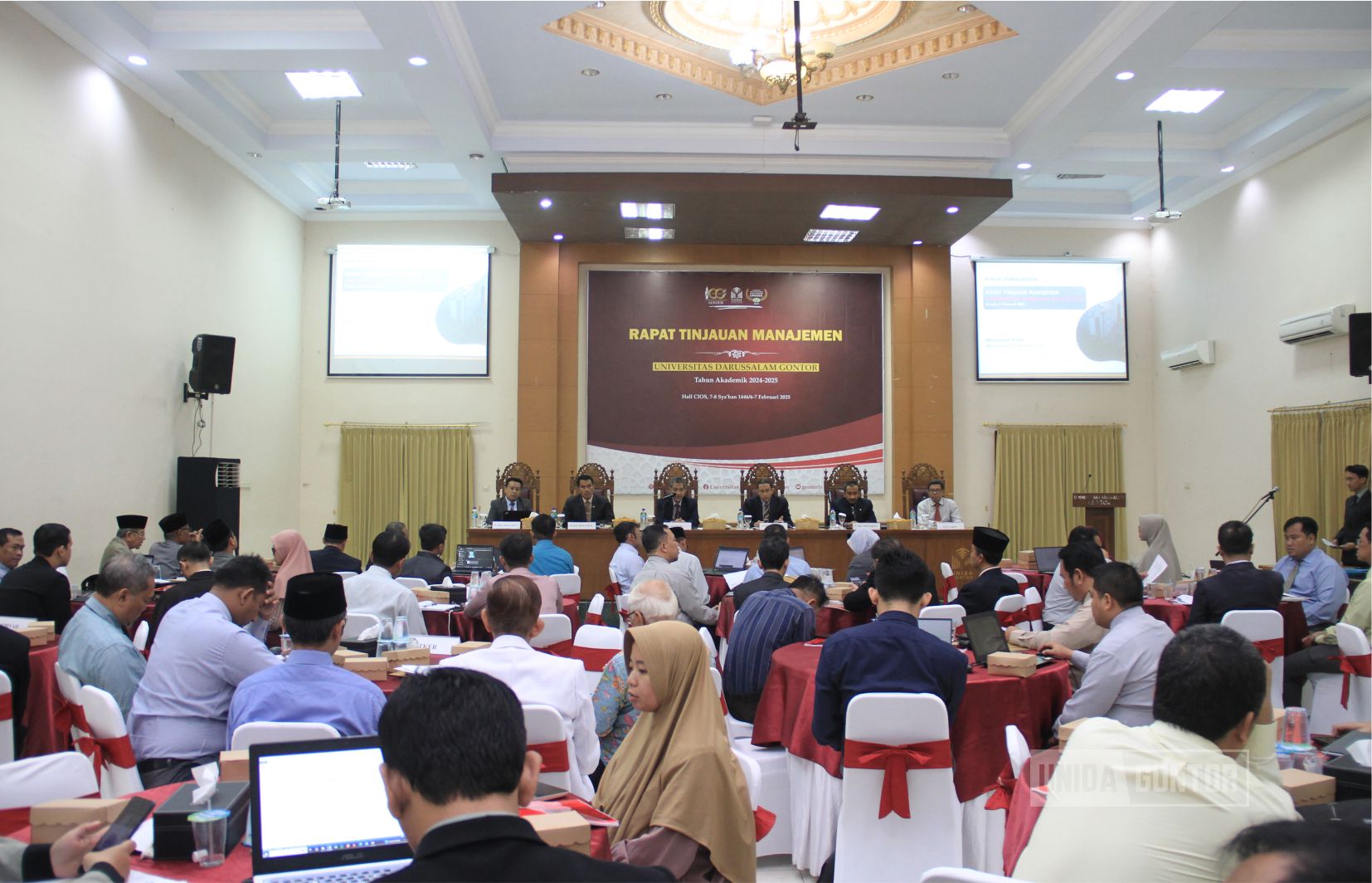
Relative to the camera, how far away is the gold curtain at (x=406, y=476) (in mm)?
12422

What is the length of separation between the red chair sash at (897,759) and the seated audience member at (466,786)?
1824 mm

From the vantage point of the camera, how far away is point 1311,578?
253 inches

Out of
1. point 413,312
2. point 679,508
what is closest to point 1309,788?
point 679,508

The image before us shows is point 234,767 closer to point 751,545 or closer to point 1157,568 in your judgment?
point 1157,568

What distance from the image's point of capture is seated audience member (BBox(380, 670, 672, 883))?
1201 mm

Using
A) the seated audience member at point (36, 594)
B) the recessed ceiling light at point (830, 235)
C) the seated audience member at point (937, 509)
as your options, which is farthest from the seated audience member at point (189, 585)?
the recessed ceiling light at point (830, 235)

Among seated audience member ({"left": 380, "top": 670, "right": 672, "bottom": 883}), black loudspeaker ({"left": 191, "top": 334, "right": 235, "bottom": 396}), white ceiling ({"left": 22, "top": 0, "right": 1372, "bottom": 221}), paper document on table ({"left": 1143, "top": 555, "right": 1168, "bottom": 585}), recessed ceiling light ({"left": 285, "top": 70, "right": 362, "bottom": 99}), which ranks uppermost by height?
recessed ceiling light ({"left": 285, "top": 70, "right": 362, "bottom": 99})

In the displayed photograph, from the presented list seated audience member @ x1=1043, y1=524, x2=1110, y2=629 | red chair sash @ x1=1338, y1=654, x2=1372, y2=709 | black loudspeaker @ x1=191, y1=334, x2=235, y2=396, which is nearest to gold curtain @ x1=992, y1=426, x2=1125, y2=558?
seated audience member @ x1=1043, y1=524, x2=1110, y2=629

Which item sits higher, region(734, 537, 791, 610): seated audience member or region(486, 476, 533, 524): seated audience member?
region(486, 476, 533, 524): seated audience member

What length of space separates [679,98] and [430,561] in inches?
204

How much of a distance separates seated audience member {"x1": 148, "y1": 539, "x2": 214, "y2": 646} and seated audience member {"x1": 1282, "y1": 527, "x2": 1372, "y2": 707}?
19.3 ft

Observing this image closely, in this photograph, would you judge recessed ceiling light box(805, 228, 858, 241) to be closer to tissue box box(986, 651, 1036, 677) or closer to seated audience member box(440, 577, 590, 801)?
tissue box box(986, 651, 1036, 677)

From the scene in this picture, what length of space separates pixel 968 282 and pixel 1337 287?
4.32m

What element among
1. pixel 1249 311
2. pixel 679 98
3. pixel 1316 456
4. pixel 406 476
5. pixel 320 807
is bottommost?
Result: pixel 320 807
